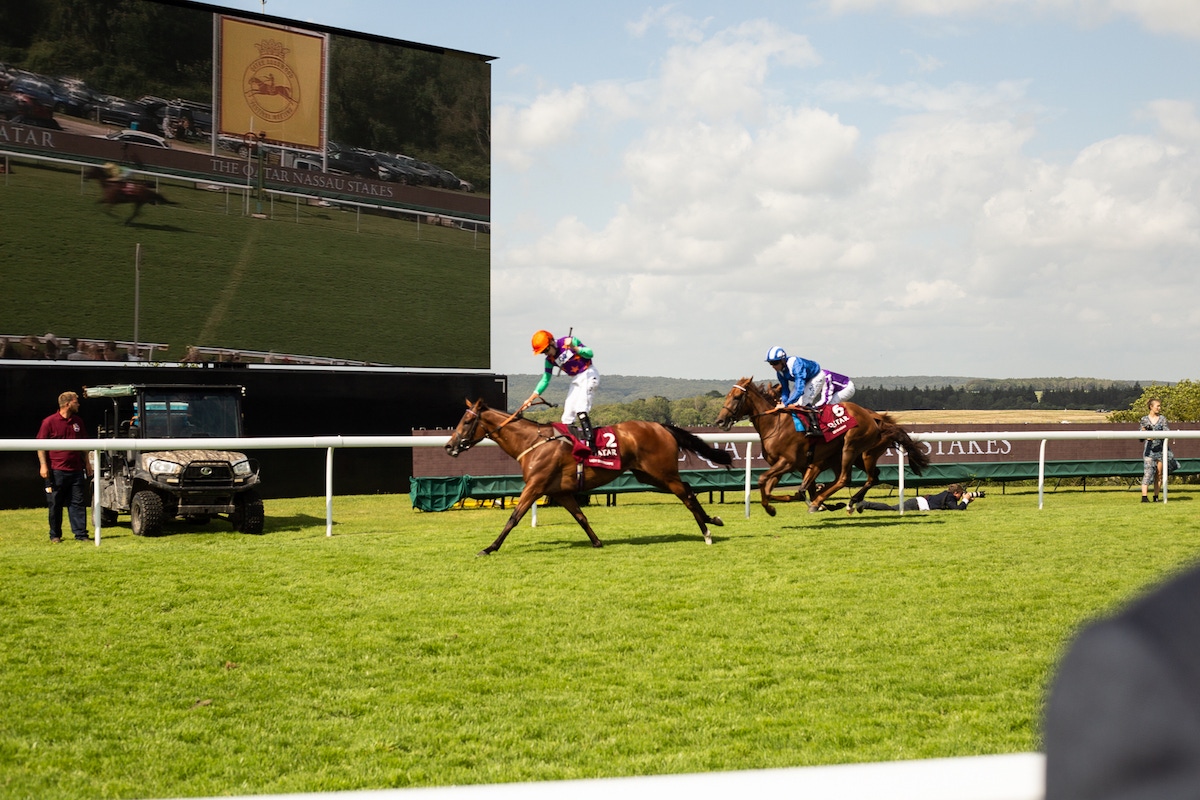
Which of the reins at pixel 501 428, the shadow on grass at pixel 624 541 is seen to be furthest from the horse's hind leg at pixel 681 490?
the reins at pixel 501 428

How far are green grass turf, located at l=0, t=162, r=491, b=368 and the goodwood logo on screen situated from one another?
1369 mm

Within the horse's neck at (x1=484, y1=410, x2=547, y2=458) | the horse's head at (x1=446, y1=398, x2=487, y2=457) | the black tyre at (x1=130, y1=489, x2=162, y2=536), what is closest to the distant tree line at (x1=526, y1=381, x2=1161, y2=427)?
the horse's neck at (x1=484, y1=410, x2=547, y2=458)

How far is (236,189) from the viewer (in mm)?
16875

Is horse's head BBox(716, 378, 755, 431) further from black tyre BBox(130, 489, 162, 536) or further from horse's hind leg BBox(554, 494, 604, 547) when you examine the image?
black tyre BBox(130, 489, 162, 536)

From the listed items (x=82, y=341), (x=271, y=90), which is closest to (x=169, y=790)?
(x=82, y=341)

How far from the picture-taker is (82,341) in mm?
15703

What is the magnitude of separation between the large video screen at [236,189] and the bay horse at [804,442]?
8529mm

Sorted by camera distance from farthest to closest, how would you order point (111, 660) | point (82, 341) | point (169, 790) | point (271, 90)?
point (271, 90) → point (82, 341) → point (111, 660) → point (169, 790)

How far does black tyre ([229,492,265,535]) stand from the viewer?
11.7 m

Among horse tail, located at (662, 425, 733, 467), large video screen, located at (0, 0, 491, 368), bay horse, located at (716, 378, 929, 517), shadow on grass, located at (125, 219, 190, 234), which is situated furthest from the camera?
shadow on grass, located at (125, 219, 190, 234)

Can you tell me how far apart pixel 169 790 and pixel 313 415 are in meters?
14.3

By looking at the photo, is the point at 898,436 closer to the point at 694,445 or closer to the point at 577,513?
the point at 694,445

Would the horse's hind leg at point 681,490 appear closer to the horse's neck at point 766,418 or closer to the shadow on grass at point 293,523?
the horse's neck at point 766,418

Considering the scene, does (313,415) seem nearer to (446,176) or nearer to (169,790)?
(446,176)
